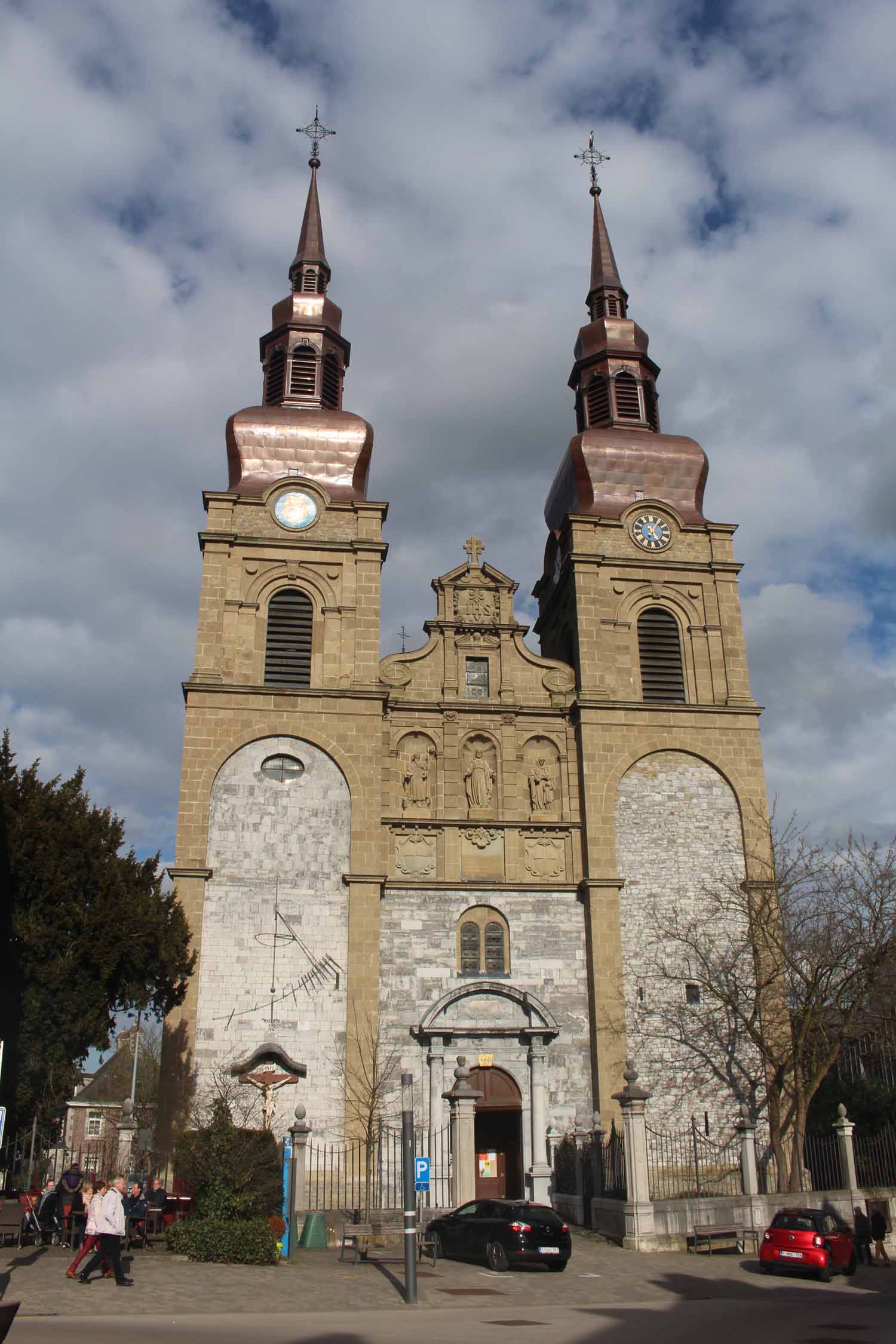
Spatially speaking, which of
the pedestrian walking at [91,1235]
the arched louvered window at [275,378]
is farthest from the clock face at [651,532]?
the pedestrian walking at [91,1235]

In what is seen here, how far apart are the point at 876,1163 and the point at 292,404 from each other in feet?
83.8

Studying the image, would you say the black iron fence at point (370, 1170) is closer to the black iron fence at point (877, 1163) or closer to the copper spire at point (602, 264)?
the black iron fence at point (877, 1163)

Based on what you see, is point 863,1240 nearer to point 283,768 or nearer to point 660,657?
point 660,657

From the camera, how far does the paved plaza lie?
37.2 ft

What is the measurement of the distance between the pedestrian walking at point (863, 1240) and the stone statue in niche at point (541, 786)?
11.0 meters

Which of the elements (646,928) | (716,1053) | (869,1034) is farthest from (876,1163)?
(646,928)

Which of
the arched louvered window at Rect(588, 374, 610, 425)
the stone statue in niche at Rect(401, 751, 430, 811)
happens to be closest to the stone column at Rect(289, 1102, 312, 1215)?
the stone statue in niche at Rect(401, 751, 430, 811)

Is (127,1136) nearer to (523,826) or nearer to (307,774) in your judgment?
(307,774)

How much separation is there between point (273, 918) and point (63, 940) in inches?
219

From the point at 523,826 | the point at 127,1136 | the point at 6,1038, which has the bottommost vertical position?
the point at 127,1136

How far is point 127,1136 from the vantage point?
22.0 metres

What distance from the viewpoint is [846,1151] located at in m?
23.2

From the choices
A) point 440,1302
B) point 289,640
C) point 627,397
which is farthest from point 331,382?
point 440,1302

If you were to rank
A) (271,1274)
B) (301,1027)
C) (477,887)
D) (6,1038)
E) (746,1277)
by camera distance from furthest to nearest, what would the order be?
(477,887) → (301,1027) → (6,1038) → (746,1277) → (271,1274)
